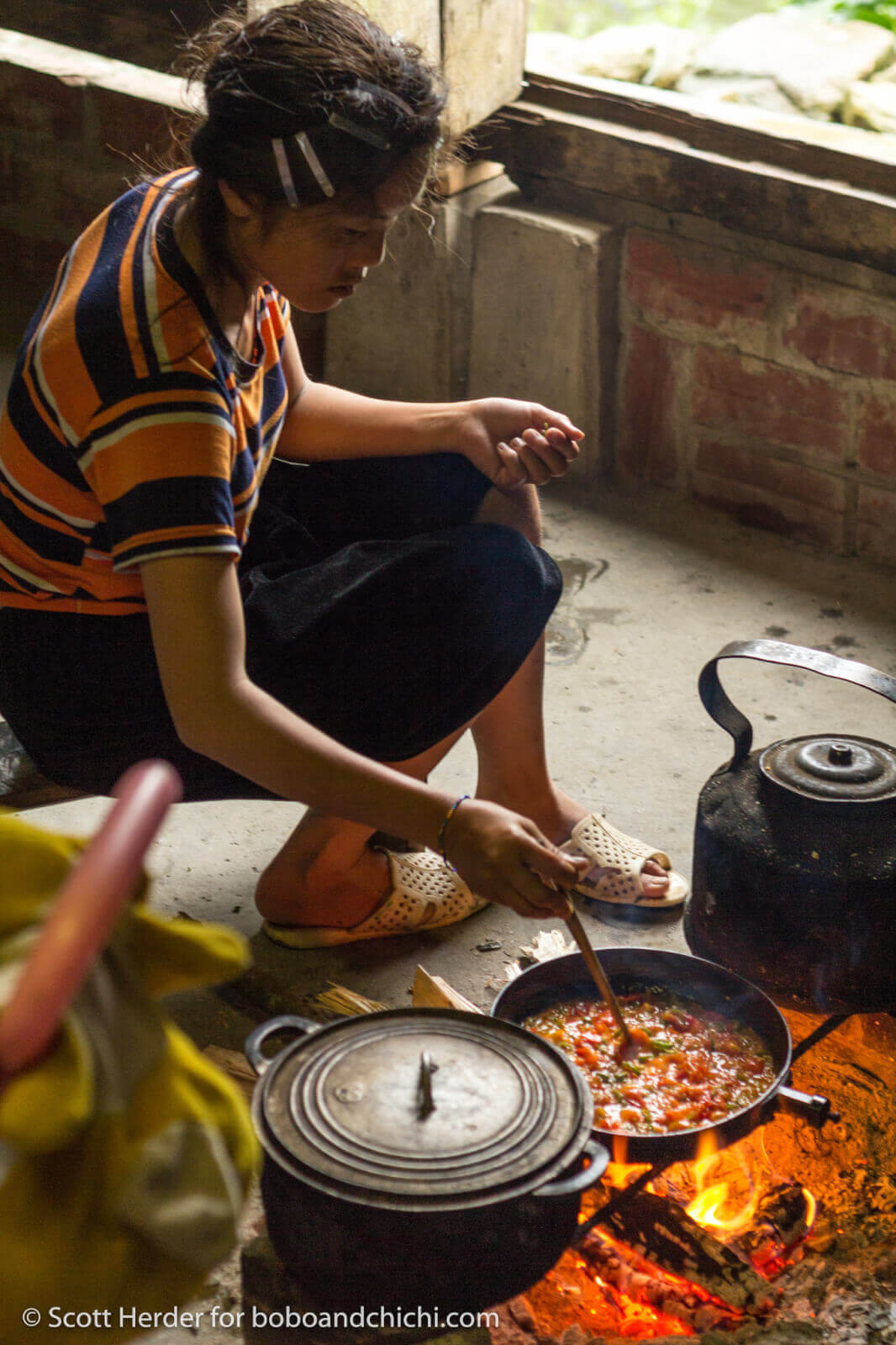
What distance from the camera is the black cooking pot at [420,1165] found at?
142cm

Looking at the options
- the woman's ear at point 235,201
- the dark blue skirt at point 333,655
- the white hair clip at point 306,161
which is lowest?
the dark blue skirt at point 333,655

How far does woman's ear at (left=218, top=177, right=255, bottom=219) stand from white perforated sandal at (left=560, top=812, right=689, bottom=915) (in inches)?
51.4

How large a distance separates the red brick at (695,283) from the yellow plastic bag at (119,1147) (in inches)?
120

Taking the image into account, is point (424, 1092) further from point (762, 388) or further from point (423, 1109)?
point (762, 388)

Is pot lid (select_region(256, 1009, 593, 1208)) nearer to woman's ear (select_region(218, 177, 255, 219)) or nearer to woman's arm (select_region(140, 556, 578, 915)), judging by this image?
woman's arm (select_region(140, 556, 578, 915))

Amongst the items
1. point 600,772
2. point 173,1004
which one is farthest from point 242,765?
point 600,772

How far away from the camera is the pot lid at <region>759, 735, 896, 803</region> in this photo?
2.02 m

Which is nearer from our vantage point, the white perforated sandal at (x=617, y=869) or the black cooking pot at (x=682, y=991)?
the black cooking pot at (x=682, y=991)

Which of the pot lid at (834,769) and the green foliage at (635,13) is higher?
the green foliage at (635,13)

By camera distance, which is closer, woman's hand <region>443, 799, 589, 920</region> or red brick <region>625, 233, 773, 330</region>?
woman's hand <region>443, 799, 589, 920</region>

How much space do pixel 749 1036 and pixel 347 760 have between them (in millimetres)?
798

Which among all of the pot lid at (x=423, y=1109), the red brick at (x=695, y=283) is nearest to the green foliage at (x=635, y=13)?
the red brick at (x=695, y=283)

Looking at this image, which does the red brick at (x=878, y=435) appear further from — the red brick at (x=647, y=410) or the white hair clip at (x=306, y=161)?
the white hair clip at (x=306, y=161)

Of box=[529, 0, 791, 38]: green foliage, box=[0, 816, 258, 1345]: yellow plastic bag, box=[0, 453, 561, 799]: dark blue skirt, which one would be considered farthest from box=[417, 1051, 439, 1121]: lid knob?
box=[529, 0, 791, 38]: green foliage
